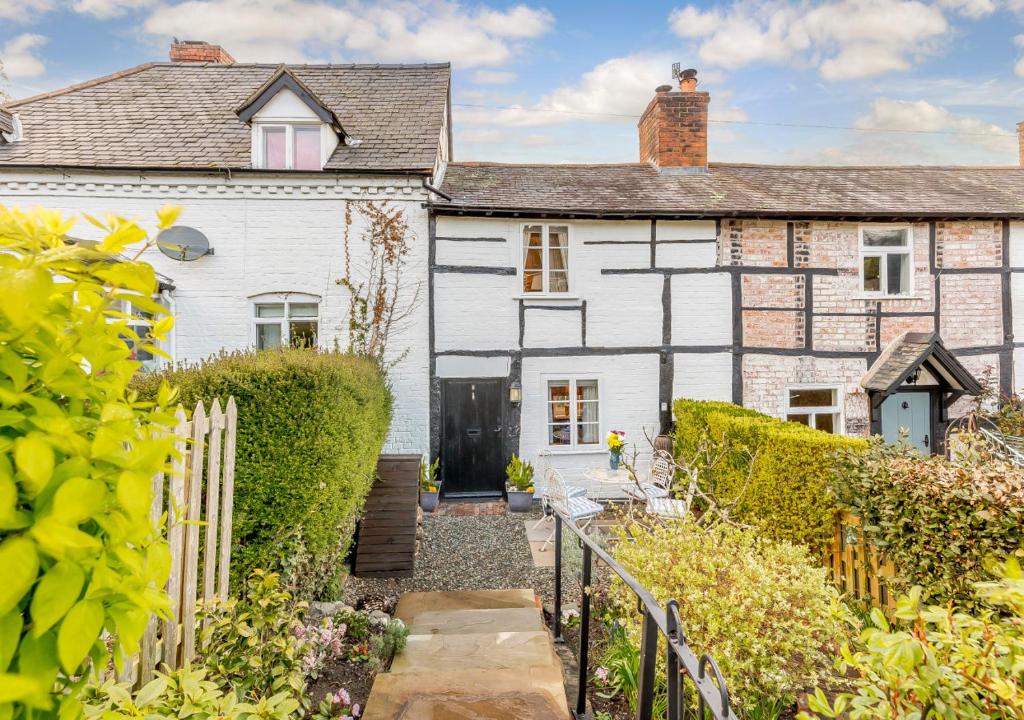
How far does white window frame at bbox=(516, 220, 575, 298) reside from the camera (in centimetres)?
997

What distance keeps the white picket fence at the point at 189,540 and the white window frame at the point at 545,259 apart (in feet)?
24.2

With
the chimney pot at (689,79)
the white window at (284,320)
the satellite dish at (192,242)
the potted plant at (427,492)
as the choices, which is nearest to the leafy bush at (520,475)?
the potted plant at (427,492)

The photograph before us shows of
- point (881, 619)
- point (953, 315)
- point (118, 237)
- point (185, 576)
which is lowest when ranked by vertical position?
point (185, 576)

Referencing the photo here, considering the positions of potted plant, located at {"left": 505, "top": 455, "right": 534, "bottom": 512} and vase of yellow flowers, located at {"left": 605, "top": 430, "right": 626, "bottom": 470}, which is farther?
potted plant, located at {"left": 505, "top": 455, "right": 534, "bottom": 512}

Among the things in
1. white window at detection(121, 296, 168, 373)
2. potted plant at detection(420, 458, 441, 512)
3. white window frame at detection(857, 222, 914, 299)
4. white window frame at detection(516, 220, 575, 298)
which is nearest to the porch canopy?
white window frame at detection(857, 222, 914, 299)

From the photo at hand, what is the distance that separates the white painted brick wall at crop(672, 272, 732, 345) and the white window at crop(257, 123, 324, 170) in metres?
7.48

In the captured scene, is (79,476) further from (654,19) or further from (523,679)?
(654,19)

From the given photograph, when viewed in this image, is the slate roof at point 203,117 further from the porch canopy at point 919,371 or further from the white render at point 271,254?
the porch canopy at point 919,371

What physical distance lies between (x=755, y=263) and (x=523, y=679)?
31.4 ft

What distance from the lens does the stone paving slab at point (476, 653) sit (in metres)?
3.36

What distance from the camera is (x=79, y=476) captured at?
0.83 meters

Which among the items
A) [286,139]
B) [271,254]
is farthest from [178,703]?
[286,139]

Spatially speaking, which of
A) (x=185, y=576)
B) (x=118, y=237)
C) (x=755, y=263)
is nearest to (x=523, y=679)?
(x=185, y=576)

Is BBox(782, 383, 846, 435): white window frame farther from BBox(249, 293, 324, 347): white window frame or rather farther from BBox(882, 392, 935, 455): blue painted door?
BBox(249, 293, 324, 347): white window frame
